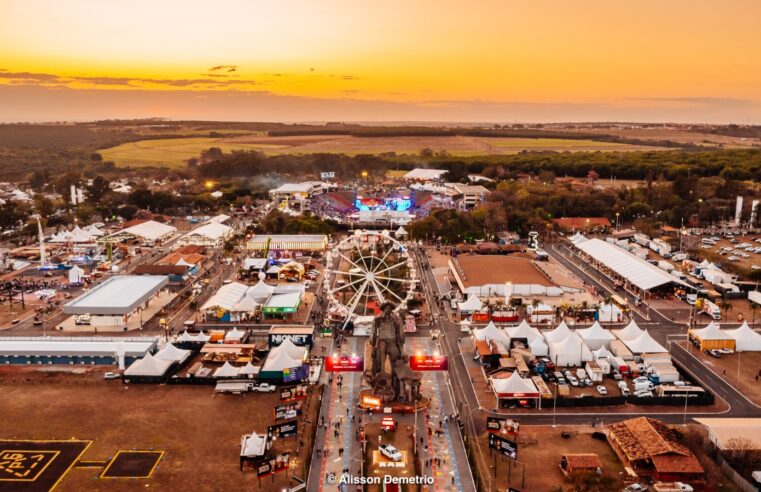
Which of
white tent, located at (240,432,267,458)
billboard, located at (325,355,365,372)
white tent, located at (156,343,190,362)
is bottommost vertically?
white tent, located at (240,432,267,458)

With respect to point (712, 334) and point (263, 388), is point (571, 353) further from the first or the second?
point (263, 388)

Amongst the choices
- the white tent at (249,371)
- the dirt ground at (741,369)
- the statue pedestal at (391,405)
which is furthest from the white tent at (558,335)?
the white tent at (249,371)

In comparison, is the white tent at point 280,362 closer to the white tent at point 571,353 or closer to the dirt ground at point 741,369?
the white tent at point 571,353

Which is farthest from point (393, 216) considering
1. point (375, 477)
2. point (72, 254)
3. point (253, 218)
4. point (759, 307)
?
point (375, 477)

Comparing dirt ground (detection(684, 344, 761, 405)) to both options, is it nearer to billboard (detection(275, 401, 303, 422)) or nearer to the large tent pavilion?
the large tent pavilion

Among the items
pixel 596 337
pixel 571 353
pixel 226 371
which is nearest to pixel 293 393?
pixel 226 371

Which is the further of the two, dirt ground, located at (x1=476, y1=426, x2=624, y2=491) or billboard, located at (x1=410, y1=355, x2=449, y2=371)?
billboard, located at (x1=410, y1=355, x2=449, y2=371)

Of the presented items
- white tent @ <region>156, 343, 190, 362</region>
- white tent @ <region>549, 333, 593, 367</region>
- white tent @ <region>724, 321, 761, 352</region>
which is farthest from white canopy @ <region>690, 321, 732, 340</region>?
white tent @ <region>156, 343, 190, 362</region>

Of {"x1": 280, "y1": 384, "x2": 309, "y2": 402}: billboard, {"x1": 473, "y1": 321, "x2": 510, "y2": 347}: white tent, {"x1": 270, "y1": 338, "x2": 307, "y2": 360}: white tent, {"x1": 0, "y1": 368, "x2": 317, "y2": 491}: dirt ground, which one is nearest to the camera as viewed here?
{"x1": 0, "y1": 368, "x2": 317, "y2": 491}: dirt ground
